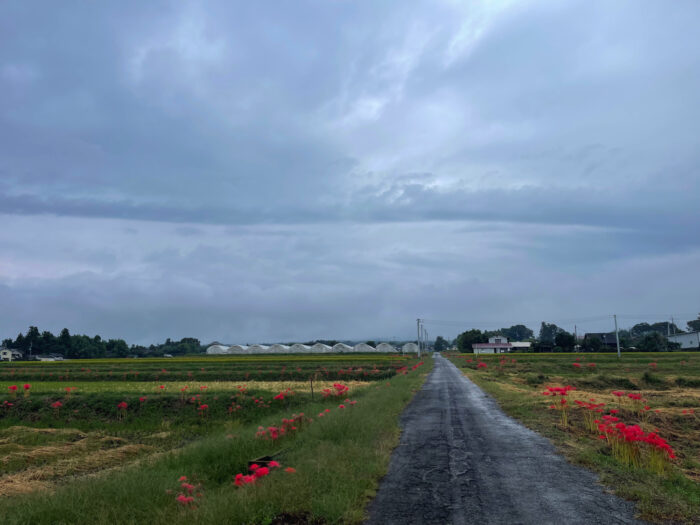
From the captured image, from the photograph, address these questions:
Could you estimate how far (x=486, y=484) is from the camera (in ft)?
29.7

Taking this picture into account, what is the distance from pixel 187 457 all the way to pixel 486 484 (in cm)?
769

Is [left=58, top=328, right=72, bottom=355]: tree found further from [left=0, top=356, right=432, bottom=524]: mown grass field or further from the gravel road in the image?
the gravel road

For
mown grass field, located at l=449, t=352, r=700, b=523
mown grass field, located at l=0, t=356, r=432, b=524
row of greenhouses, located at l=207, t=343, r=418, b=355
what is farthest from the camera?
row of greenhouses, located at l=207, t=343, r=418, b=355

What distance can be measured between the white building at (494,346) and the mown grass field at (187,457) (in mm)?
126350

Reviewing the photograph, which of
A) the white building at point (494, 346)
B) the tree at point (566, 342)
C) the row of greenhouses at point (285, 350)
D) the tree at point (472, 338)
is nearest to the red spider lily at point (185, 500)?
the tree at point (566, 342)

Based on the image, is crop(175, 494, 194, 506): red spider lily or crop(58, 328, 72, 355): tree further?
crop(58, 328, 72, 355): tree

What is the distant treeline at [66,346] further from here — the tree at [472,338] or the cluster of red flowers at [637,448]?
the cluster of red flowers at [637,448]

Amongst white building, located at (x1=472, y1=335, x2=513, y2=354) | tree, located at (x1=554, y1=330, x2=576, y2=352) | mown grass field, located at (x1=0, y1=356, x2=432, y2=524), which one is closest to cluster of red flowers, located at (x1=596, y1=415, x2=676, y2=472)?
mown grass field, located at (x1=0, y1=356, x2=432, y2=524)

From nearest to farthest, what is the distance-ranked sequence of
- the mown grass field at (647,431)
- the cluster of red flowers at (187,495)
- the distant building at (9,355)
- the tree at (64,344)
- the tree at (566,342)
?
1. the cluster of red flowers at (187,495)
2. the mown grass field at (647,431)
3. the tree at (566,342)
4. the distant building at (9,355)
5. the tree at (64,344)

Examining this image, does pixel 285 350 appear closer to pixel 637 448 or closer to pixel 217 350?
pixel 217 350

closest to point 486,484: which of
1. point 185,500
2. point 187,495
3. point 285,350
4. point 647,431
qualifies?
point 185,500

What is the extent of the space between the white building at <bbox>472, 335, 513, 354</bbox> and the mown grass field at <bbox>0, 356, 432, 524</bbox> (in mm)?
126350

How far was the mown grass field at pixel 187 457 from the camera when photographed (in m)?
7.61

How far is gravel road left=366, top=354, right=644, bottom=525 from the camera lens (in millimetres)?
7284
